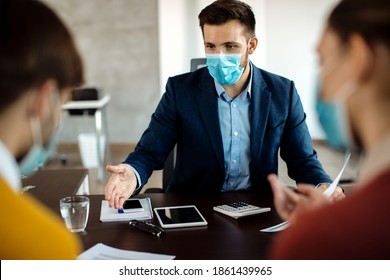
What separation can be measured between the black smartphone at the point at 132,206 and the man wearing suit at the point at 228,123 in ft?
0.49

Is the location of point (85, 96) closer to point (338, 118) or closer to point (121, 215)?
point (121, 215)

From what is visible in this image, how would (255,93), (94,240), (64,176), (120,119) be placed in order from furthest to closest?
(120,119) < (64,176) < (255,93) < (94,240)

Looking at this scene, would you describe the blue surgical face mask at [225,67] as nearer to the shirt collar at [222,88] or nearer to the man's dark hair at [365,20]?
→ the shirt collar at [222,88]

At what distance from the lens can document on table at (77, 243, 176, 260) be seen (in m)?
1.01

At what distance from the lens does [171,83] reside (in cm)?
175

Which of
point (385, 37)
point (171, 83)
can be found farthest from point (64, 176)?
point (385, 37)

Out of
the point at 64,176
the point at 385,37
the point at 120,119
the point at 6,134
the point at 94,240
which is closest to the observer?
the point at 385,37

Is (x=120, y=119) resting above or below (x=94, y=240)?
below

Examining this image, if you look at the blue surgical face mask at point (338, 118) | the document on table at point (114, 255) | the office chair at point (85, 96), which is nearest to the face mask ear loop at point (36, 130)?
the document on table at point (114, 255)

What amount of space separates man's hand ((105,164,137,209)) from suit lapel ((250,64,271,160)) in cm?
46

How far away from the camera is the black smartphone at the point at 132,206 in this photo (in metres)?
1.30

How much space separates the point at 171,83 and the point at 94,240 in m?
0.82

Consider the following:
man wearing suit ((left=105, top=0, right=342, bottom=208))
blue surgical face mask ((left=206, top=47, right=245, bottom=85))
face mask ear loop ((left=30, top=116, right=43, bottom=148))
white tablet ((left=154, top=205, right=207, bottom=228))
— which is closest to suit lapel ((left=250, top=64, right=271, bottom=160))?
man wearing suit ((left=105, top=0, right=342, bottom=208))
